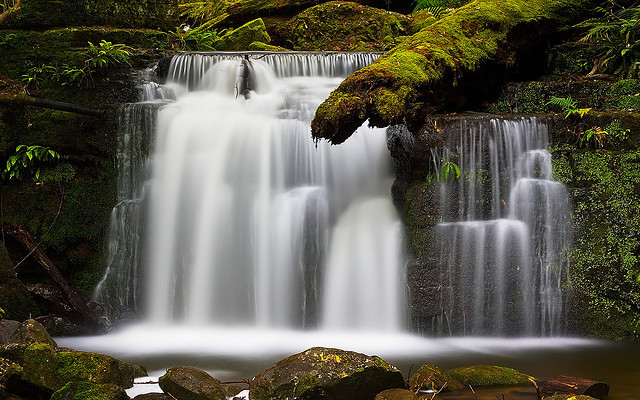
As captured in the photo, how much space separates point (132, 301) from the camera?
7.67 m

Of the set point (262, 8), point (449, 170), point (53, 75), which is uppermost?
point (262, 8)

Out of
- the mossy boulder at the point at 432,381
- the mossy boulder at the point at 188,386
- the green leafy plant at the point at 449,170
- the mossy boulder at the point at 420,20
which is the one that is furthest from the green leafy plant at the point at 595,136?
the mossy boulder at the point at 420,20

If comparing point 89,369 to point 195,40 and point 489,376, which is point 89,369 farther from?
point 195,40

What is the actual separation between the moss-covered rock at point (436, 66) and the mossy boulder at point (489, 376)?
2698 millimetres

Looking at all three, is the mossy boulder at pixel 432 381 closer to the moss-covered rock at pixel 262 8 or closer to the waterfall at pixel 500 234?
the waterfall at pixel 500 234

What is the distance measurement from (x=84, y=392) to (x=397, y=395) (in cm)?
216

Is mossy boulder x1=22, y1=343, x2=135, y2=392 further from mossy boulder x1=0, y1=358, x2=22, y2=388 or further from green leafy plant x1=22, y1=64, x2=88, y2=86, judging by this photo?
green leafy plant x1=22, y1=64, x2=88, y2=86

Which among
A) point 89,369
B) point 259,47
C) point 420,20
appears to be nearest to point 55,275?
point 89,369

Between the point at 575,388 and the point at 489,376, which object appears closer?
the point at 575,388

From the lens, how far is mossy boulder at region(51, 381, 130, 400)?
13.1ft

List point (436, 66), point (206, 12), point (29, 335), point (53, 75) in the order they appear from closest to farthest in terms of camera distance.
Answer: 1. point (29, 335)
2. point (436, 66)
3. point (53, 75)
4. point (206, 12)

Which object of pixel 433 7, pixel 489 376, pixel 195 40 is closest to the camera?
pixel 489 376

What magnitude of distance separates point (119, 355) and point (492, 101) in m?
5.88

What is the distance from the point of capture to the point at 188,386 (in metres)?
4.34
